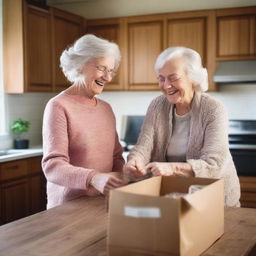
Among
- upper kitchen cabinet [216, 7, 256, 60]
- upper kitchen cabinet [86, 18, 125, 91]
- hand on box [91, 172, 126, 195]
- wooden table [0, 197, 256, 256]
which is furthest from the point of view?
upper kitchen cabinet [86, 18, 125, 91]

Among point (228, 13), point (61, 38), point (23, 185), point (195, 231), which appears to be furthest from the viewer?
point (61, 38)

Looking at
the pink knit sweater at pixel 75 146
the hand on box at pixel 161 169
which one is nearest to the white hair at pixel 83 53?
the pink knit sweater at pixel 75 146

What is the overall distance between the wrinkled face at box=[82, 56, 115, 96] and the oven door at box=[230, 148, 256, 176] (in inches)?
93.0

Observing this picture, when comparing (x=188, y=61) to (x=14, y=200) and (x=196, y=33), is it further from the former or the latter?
(x=196, y=33)

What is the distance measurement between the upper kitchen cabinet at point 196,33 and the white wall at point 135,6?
1.03 ft

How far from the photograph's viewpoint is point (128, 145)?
185 inches

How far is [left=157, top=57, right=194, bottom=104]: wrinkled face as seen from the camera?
6.46 ft

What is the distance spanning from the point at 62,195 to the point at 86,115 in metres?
0.37

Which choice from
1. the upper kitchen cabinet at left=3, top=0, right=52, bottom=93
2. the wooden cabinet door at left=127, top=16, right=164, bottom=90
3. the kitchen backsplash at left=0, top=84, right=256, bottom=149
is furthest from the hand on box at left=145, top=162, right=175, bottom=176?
the wooden cabinet door at left=127, top=16, right=164, bottom=90

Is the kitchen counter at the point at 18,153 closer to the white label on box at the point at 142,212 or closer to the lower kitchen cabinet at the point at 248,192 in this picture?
the lower kitchen cabinet at the point at 248,192

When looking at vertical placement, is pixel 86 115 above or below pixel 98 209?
above

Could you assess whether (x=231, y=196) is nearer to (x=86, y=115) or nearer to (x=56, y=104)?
(x=86, y=115)

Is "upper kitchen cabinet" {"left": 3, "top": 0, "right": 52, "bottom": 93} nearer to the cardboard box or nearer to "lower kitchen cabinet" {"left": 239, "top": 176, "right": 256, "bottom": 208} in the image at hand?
"lower kitchen cabinet" {"left": 239, "top": 176, "right": 256, "bottom": 208}

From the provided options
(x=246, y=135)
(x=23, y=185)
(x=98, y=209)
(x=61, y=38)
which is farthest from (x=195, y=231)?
(x=61, y=38)
